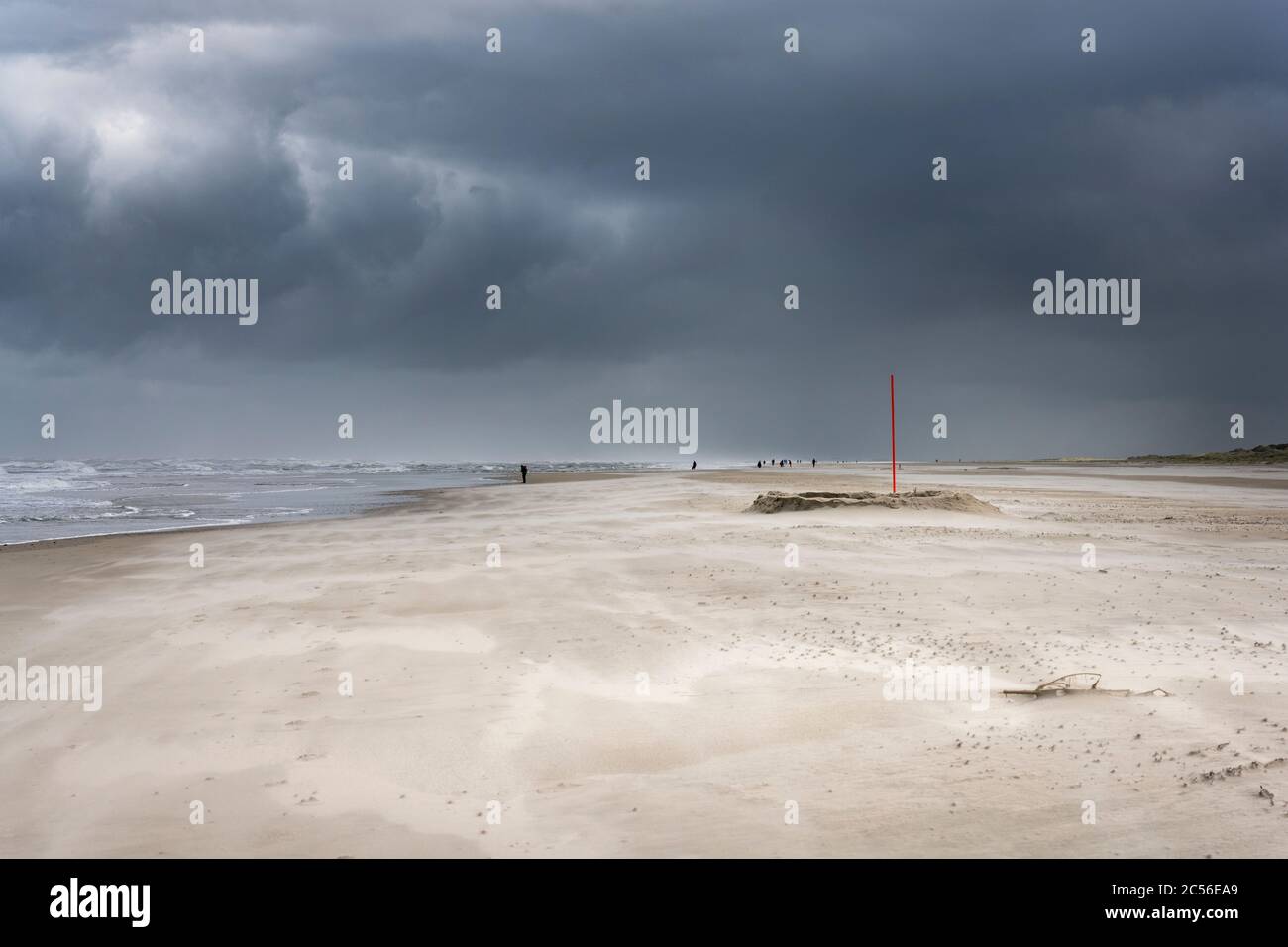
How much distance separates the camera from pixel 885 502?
20.1 meters

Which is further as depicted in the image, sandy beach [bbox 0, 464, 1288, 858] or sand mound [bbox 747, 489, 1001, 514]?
sand mound [bbox 747, 489, 1001, 514]

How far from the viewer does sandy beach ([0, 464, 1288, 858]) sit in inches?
161

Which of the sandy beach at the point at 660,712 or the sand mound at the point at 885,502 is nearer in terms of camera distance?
the sandy beach at the point at 660,712

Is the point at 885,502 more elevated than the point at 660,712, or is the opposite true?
the point at 885,502

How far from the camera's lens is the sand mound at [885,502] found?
20.0 m

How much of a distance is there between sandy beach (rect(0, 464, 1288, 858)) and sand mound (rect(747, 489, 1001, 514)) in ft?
22.5

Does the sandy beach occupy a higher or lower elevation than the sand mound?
lower

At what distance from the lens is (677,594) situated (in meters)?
10.4

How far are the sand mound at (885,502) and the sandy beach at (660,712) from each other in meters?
6.85

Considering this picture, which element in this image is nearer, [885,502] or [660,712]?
[660,712]

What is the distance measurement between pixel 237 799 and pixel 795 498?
17712 millimetres

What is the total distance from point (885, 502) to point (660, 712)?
15.4 meters
